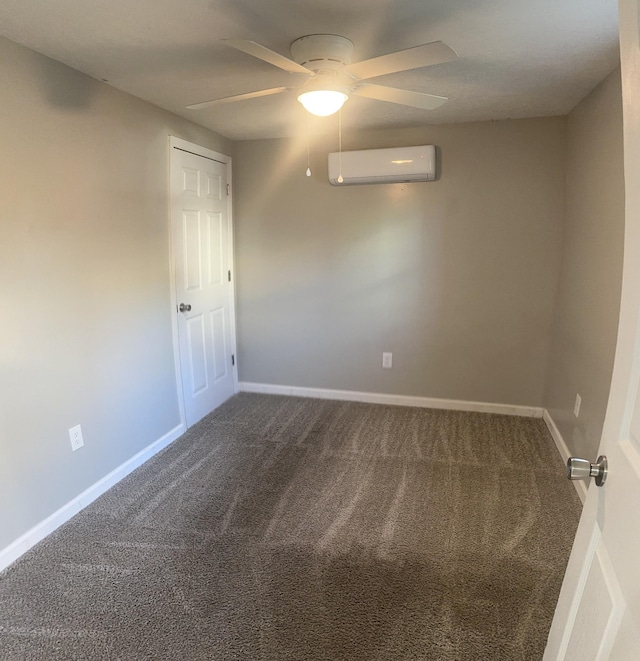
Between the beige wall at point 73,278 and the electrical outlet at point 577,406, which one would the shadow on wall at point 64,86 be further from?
the electrical outlet at point 577,406

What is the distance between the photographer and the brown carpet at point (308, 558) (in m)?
1.59

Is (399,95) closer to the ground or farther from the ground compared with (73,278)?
farther from the ground

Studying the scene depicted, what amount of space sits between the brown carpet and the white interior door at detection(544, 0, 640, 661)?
2.78ft

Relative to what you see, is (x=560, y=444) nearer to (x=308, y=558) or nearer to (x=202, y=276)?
(x=308, y=558)

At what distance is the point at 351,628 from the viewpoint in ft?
5.35

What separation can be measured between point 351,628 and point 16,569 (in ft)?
4.73

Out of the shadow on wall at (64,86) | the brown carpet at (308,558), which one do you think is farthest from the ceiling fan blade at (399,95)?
the brown carpet at (308,558)

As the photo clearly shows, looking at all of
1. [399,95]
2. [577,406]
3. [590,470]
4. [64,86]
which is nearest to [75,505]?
[64,86]

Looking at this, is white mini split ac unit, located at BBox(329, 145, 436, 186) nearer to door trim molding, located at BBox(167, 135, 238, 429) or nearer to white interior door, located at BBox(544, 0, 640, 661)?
Answer: door trim molding, located at BBox(167, 135, 238, 429)

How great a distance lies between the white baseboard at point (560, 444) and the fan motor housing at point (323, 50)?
2.36m

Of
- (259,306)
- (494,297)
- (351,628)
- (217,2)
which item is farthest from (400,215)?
(351,628)

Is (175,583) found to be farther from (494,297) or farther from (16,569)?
(494,297)

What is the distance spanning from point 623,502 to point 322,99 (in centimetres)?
172

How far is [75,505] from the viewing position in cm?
232
